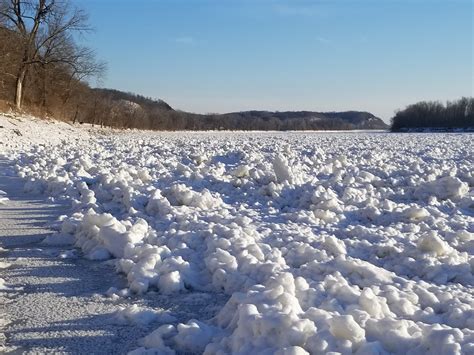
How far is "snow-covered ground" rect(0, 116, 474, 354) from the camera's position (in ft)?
11.2

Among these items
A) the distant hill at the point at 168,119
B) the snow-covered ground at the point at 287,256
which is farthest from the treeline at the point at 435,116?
the snow-covered ground at the point at 287,256

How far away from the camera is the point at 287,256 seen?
545cm

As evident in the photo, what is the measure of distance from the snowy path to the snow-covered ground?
202mm

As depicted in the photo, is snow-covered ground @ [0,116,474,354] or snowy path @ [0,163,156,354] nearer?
snow-covered ground @ [0,116,474,354]

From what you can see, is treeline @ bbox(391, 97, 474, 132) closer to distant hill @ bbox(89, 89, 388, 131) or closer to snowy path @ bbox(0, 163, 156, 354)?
distant hill @ bbox(89, 89, 388, 131)

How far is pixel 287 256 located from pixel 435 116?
355 ft

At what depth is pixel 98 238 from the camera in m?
6.23

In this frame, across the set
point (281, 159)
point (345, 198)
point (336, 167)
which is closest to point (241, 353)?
point (345, 198)

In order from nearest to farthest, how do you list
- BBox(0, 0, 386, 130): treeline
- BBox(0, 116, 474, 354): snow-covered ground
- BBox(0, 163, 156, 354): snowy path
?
BBox(0, 116, 474, 354): snow-covered ground, BBox(0, 163, 156, 354): snowy path, BBox(0, 0, 386, 130): treeline

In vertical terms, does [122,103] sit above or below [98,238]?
above

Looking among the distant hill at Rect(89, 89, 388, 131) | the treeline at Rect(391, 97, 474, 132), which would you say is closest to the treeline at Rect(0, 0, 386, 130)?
the distant hill at Rect(89, 89, 388, 131)

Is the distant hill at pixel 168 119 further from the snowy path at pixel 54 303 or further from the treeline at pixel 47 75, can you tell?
the snowy path at pixel 54 303

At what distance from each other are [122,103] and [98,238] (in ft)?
254

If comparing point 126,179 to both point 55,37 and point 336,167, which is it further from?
point 55,37
